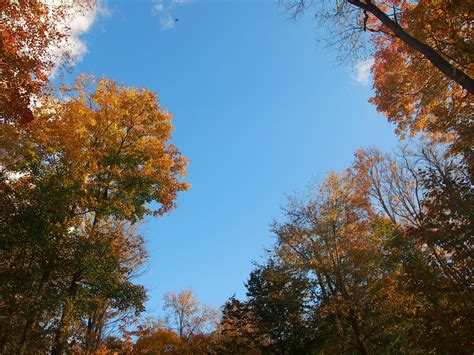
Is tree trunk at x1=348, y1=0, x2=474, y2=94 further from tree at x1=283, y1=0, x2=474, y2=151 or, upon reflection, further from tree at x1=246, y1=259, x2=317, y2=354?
tree at x1=246, y1=259, x2=317, y2=354

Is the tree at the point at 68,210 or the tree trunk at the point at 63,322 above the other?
the tree at the point at 68,210

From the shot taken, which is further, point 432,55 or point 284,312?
point 284,312

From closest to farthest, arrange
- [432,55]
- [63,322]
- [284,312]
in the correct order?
[432,55] → [63,322] → [284,312]

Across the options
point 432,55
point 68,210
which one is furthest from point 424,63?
point 68,210

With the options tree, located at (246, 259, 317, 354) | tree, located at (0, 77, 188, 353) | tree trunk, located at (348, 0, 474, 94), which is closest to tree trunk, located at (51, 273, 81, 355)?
tree, located at (0, 77, 188, 353)

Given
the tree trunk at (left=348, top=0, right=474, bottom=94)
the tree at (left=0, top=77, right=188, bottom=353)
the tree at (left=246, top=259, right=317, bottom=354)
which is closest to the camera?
the tree trunk at (left=348, top=0, right=474, bottom=94)

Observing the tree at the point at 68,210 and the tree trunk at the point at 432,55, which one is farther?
the tree at the point at 68,210

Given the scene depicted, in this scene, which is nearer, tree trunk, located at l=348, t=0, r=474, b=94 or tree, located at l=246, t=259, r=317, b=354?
tree trunk, located at l=348, t=0, r=474, b=94

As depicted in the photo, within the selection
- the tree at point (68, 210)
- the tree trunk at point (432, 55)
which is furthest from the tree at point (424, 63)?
the tree at point (68, 210)

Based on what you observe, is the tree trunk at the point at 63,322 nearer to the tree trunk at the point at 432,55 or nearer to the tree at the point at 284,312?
the tree at the point at 284,312

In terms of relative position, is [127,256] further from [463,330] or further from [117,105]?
[463,330]

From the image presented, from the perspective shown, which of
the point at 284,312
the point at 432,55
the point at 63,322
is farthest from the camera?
the point at 284,312

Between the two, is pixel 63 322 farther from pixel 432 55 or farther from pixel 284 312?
pixel 432 55

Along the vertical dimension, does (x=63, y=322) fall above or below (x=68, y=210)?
below
